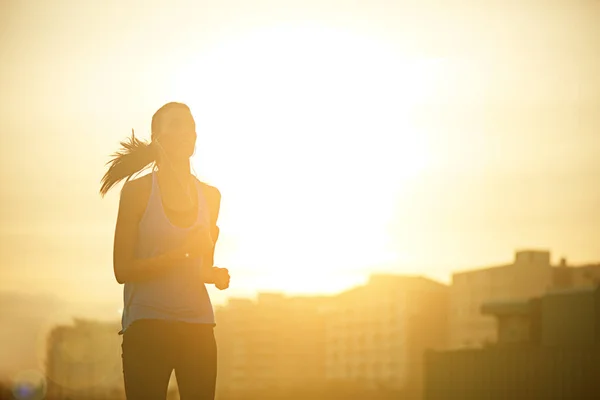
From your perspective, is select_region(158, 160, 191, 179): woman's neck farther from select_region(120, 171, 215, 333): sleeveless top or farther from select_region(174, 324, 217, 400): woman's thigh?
select_region(174, 324, 217, 400): woman's thigh

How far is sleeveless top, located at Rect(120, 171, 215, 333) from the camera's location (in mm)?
4586

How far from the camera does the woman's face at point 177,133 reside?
477 centimetres

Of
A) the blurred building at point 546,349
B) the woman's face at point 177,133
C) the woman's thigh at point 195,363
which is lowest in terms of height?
the blurred building at point 546,349

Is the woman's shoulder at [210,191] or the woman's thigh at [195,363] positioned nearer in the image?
the woman's thigh at [195,363]

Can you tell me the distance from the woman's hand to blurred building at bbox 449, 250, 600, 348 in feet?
511

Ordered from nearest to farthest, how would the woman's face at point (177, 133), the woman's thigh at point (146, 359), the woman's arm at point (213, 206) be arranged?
the woman's thigh at point (146, 359), the woman's face at point (177, 133), the woman's arm at point (213, 206)

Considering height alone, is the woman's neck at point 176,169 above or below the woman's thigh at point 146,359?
above

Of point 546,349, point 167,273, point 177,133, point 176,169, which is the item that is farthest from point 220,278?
Answer: point 546,349

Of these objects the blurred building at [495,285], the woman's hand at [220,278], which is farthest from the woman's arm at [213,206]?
the blurred building at [495,285]

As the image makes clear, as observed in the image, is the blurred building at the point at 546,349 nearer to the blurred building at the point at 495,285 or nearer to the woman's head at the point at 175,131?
the blurred building at the point at 495,285

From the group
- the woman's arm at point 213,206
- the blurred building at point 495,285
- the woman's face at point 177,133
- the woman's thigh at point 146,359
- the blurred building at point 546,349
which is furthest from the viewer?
the blurred building at point 495,285

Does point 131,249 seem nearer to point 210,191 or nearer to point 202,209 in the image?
point 202,209

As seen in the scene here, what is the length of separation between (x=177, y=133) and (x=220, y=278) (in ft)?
2.06

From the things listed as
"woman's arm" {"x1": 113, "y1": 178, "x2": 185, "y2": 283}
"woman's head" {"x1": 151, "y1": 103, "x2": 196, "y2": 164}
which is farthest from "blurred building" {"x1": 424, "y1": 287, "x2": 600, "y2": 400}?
"woman's arm" {"x1": 113, "y1": 178, "x2": 185, "y2": 283}
